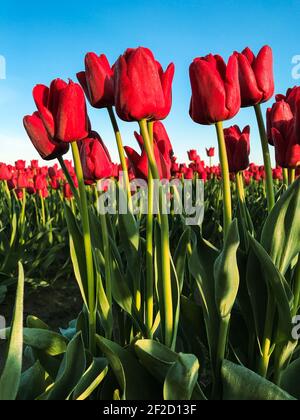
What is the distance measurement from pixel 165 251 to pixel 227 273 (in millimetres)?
141

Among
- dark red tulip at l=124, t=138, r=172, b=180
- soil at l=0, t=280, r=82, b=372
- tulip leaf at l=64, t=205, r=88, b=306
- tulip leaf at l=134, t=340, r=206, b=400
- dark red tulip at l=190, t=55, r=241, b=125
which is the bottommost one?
soil at l=0, t=280, r=82, b=372

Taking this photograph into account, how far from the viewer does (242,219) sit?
4.44ft

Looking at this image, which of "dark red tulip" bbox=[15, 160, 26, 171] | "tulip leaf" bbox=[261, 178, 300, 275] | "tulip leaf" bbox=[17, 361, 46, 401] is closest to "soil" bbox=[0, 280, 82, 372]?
"tulip leaf" bbox=[17, 361, 46, 401]

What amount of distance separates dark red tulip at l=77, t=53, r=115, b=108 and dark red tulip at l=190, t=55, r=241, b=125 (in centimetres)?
19

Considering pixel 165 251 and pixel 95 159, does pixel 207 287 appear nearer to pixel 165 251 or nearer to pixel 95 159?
pixel 165 251

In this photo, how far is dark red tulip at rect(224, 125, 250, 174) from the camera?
4.42 feet

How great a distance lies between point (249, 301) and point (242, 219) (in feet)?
0.79

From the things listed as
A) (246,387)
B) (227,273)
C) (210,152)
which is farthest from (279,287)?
(210,152)

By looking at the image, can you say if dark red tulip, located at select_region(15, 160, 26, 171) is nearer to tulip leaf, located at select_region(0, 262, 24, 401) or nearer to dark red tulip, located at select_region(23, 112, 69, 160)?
dark red tulip, located at select_region(23, 112, 69, 160)

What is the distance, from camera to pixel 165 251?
104 centimetres

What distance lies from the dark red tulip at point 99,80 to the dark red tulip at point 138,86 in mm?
88

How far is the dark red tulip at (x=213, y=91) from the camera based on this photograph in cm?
101

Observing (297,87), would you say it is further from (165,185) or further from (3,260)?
(3,260)
